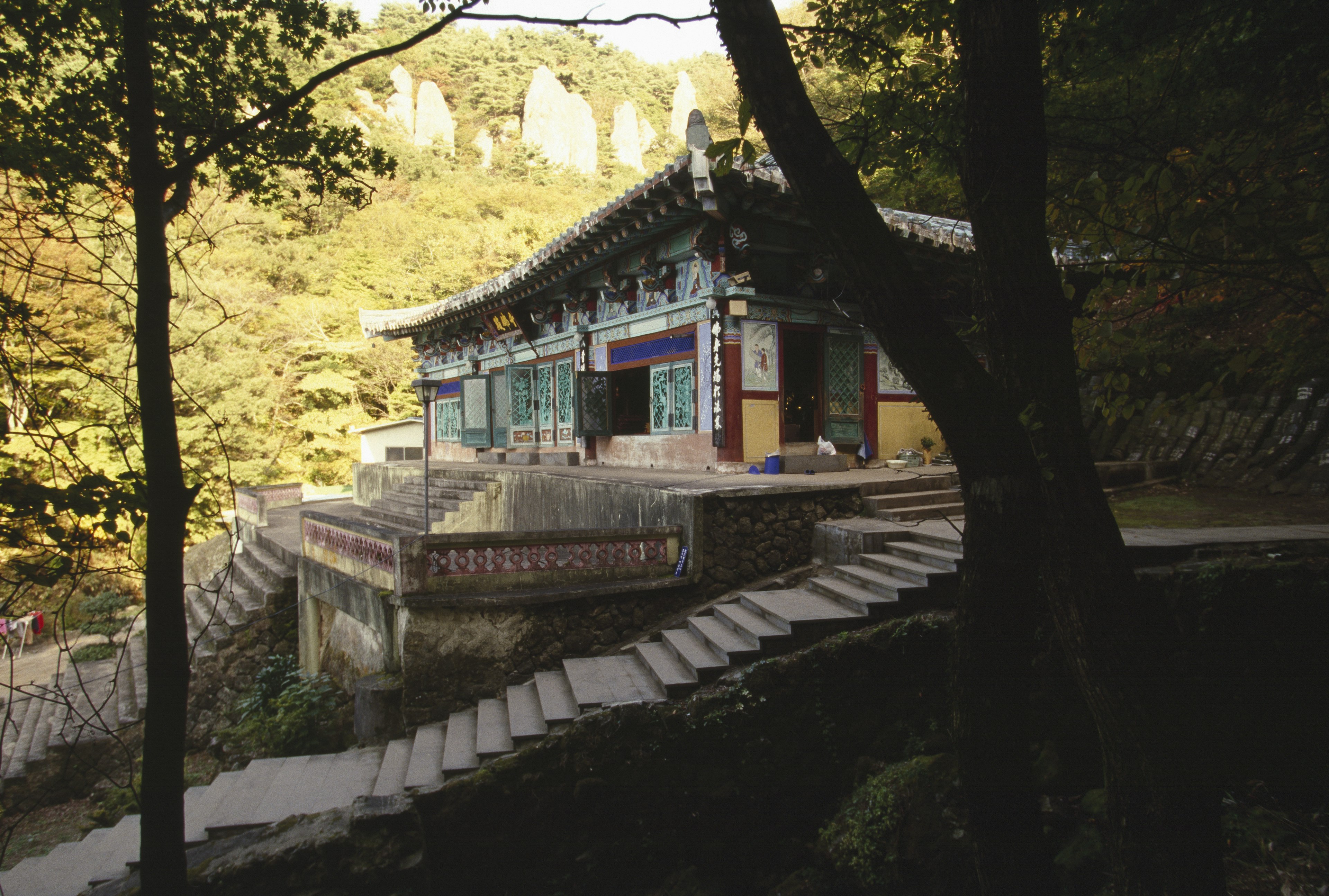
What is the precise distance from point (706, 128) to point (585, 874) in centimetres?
652

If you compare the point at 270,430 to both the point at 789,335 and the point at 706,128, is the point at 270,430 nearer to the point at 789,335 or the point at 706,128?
the point at 789,335

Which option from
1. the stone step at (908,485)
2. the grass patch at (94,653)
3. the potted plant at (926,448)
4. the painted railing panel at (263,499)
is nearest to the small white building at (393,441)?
the painted railing panel at (263,499)

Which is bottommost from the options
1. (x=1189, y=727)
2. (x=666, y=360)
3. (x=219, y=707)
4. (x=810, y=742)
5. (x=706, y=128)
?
(x=219, y=707)

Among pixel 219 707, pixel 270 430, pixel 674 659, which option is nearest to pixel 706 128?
pixel 674 659

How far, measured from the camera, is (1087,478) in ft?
8.16

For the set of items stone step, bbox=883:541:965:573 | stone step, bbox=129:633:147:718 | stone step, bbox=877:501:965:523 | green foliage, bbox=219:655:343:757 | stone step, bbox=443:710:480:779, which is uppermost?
stone step, bbox=877:501:965:523

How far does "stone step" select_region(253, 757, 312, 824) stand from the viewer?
527cm

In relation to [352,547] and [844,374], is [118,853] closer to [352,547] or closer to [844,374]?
[352,547]

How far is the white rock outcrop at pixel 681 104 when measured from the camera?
60.4 meters

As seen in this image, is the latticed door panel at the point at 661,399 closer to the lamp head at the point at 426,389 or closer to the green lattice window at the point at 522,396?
the lamp head at the point at 426,389

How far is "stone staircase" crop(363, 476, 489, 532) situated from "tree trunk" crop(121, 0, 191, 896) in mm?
8341

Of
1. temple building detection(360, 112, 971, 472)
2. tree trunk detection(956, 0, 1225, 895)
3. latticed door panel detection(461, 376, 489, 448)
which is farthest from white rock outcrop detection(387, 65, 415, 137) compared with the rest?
tree trunk detection(956, 0, 1225, 895)

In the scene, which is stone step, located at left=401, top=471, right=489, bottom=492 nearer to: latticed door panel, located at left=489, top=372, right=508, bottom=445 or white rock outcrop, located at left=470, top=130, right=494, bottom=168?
latticed door panel, located at left=489, top=372, right=508, bottom=445

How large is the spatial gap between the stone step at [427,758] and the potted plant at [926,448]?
7.86 m
